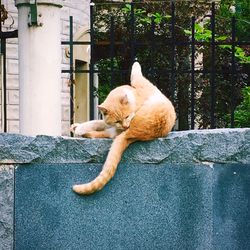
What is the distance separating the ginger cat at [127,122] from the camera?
4480 mm

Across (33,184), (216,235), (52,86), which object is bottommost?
(216,235)

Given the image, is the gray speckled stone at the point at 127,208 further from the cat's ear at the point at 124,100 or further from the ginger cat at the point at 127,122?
the cat's ear at the point at 124,100

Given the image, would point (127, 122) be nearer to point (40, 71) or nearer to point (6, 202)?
point (6, 202)

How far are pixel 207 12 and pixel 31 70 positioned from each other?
19.8ft

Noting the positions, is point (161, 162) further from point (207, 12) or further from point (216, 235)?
point (207, 12)

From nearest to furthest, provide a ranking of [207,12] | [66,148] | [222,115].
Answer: [66,148] → [222,115] → [207,12]

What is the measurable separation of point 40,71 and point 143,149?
5.57ft

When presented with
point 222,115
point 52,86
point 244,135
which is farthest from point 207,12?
point 244,135

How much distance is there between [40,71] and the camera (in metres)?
5.95

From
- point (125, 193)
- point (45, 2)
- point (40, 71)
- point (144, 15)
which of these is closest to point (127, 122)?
point (125, 193)

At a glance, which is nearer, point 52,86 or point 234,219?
point 234,219

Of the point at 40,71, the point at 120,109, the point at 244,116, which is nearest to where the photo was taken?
the point at 120,109

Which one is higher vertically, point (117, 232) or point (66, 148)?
point (66, 148)

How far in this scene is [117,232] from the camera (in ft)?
15.4
